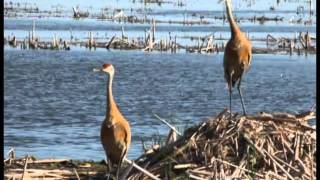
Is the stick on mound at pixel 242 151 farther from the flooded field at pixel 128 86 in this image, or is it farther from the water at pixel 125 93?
the water at pixel 125 93

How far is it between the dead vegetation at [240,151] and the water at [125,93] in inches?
175

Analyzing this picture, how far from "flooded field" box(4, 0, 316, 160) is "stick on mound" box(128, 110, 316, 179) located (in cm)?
375

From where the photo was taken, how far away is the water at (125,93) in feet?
63.8

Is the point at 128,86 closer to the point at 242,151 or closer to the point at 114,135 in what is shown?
the point at 114,135

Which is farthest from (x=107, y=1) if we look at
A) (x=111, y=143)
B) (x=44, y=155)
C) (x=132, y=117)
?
(x=111, y=143)

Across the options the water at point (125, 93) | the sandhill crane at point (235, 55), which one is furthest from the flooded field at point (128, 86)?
the sandhill crane at point (235, 55)

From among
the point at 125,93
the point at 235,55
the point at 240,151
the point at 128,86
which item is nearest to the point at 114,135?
the point at 240,151

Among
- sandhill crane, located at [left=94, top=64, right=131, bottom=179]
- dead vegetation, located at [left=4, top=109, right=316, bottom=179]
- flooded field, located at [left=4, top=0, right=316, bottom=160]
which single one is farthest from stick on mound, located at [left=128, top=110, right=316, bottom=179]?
flooded field, located at [left=4, top=0, right=316, bottom=160]

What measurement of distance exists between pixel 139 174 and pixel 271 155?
1273 millimetres

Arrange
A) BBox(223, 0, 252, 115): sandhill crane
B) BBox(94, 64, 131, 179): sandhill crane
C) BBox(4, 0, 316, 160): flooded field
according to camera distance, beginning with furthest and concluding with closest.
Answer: BBox(4, 0, 316, 160): flooded field → BBox(223, 0, 252, 115): sandhill crane → BBox(94, 64, 131, 179): sandhill crane

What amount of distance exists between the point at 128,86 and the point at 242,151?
1891cm

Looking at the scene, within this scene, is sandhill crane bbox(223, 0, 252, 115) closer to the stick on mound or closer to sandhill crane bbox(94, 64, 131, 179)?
the stick on mound

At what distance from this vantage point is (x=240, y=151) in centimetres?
1011

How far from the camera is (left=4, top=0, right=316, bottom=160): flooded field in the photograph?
19781 millimetres
